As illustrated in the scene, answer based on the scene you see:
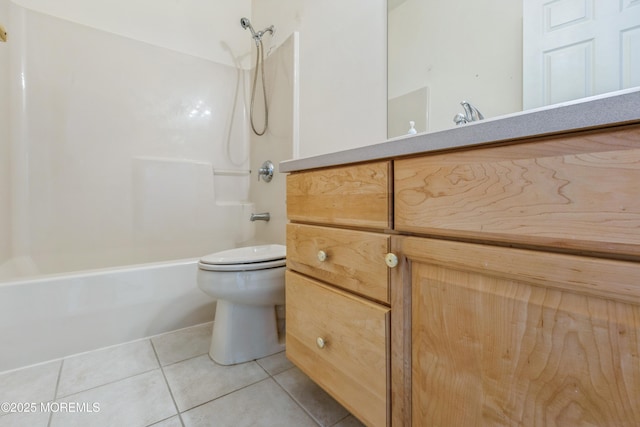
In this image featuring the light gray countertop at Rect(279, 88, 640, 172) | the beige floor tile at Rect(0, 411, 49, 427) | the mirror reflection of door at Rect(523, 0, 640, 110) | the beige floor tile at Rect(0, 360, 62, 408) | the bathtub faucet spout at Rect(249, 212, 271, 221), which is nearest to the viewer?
the light gray countertop at Rect(279, 88, 640, 172)

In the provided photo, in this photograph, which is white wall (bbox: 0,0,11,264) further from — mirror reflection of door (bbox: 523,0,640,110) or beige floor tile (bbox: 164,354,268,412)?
mirror reflection of door (bbox: 523,0,640,110)

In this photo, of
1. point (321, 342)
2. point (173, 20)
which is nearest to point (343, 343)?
point (321, 342)

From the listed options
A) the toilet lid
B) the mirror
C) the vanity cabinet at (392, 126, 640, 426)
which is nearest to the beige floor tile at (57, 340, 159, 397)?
the toilet lid

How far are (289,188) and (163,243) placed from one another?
1.38 meters

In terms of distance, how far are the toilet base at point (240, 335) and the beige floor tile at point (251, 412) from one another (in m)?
0.19

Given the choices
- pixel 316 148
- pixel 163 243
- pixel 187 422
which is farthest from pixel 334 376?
pixel 163 243

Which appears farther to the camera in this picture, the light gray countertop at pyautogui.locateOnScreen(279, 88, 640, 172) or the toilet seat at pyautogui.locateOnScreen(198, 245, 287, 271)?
the toilet seat at pyautogui.locateOnScreen(198, 245, 287, 271)

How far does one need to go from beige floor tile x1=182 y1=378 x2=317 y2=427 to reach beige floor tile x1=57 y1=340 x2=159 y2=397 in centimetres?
37

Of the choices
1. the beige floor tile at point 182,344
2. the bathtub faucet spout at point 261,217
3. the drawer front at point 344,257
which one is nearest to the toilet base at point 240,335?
the beige floor tile at point 182,344

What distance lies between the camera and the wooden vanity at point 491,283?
33 centimetres

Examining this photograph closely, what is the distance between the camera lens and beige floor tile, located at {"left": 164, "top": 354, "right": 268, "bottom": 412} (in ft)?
3.03

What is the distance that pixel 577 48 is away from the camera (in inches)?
28.4

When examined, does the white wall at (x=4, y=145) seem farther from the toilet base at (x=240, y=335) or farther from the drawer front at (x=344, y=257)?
the drawer front at (x=344, y=257)

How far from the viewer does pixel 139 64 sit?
177 cm
